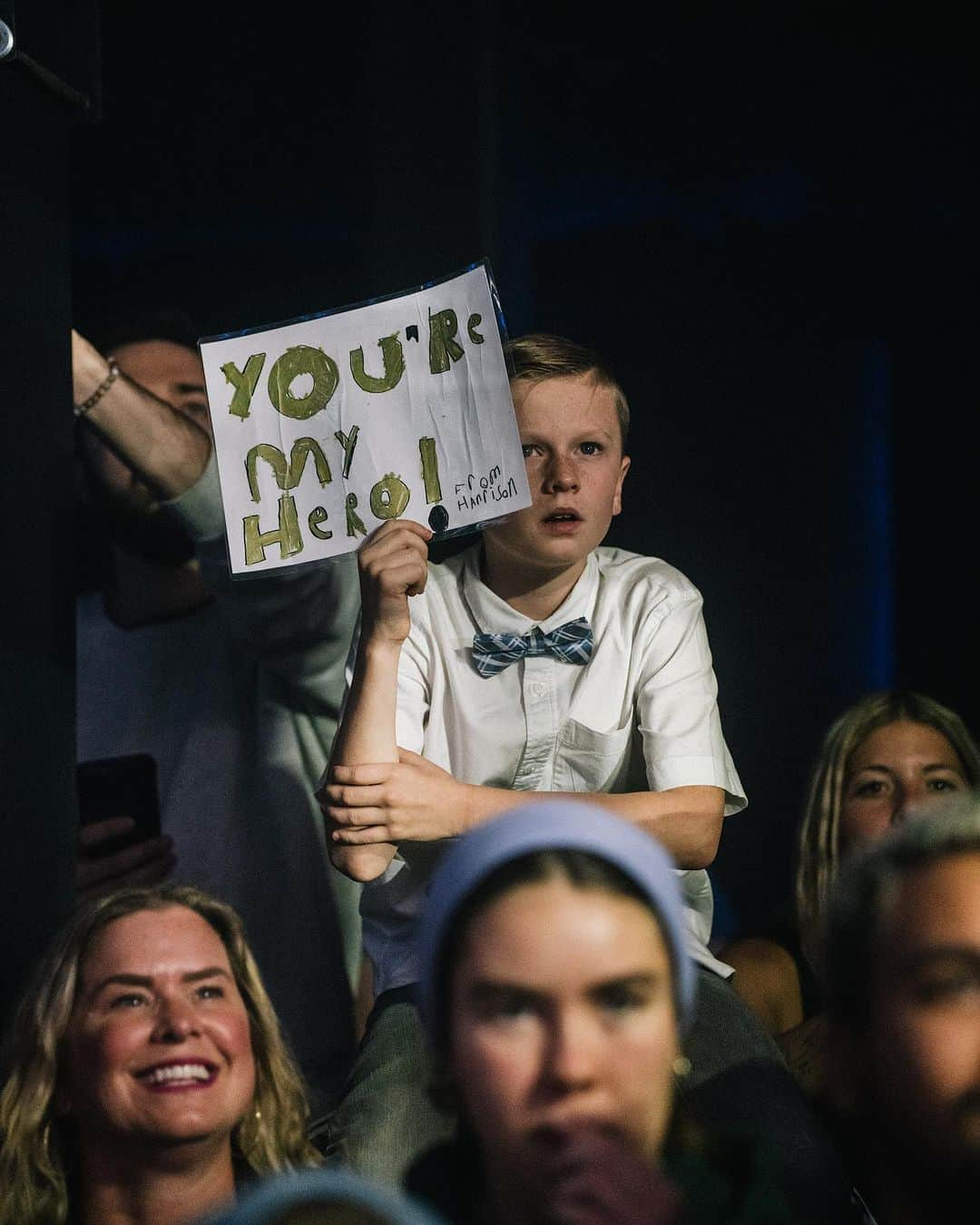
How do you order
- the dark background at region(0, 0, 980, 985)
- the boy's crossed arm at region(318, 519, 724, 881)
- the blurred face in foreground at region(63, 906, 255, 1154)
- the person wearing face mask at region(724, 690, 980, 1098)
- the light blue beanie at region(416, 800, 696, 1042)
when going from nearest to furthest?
1. the light blue beanie at region(416, 800, 696, 1042)
2. the blurred face in foreground at region(63, 906, 255, 1154)
3. the boy's crossed arm at region(318, 519, 724, 881)
4. the person wearing face mask at region(724, 690, 980, 1098)
5. the dark background at region(0, 0, 980, 985)

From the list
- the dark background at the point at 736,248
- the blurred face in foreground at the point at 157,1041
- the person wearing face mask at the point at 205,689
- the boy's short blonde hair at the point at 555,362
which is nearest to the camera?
the blurred face in foreground at the point at 157,1041

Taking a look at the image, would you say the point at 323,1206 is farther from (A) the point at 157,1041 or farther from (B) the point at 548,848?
(A) the point at 157,1041

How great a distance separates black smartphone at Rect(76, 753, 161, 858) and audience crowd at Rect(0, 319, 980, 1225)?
4 centimetres

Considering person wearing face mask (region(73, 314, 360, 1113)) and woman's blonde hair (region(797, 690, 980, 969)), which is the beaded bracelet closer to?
person wearing face mask (region(73, 314, 360, 1113))

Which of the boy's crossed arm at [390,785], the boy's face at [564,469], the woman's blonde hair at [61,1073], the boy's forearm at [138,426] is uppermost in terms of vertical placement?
the boy's forearm at [138,426]

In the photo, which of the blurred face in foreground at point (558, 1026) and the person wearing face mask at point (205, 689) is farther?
the person wearing face mask at point (205, 689)

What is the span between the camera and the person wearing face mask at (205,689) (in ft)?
11.8

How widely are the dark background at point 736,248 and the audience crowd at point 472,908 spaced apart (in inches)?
24.9

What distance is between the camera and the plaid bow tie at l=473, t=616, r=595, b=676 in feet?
9.34

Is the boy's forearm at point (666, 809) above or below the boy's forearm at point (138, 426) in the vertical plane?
below

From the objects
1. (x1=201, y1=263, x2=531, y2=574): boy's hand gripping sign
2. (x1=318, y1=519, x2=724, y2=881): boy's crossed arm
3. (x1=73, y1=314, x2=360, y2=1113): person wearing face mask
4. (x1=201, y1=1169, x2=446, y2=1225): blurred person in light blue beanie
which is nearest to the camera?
(x1=201, y1=1169, x2=446, y2=1225): blurred person in light blue beanie

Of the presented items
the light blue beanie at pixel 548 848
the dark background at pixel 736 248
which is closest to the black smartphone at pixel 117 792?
the dark background at pixel 736 248

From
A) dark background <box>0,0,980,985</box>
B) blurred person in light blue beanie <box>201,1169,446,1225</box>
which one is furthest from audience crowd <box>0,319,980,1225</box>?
dark background <box>0,0,980,985</box>

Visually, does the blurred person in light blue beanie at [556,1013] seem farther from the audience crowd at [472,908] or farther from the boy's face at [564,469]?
the boy's face at [564,469]
